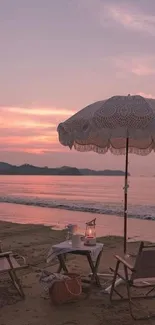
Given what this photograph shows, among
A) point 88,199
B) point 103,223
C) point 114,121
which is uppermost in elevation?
point 114,121

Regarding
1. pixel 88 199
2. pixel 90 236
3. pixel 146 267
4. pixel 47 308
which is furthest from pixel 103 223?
pixel 88 199

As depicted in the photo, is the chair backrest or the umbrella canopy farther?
the umbrella canopy

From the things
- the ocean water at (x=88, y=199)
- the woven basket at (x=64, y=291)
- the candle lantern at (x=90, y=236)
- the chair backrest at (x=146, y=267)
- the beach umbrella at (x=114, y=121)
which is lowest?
the ocean water at (x=88, y=199)

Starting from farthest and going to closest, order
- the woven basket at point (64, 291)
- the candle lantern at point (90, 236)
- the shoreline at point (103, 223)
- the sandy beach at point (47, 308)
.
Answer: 1. the shoreline at point (103, 223)
2. the candle lantern at point (90, 236)
3. the woven basket at point (64, 291)
4. the sandy beach at point (47, 308)

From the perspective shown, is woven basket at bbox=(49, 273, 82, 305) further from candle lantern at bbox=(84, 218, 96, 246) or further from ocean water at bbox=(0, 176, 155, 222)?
ocean water at bbox=(0, 176, 155, 222)

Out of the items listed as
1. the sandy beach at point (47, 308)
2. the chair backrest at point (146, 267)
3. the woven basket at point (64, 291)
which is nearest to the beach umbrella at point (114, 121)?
the chair backrest at point (146, 267)

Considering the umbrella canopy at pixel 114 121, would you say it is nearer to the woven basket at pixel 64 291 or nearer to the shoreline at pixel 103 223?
the woven basket at pixel 64 291

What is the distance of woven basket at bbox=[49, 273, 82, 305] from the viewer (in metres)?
4.89

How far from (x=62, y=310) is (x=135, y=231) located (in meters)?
11.4

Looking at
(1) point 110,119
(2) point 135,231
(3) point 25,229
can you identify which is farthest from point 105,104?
(2) point 135,231

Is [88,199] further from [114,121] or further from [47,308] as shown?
[47,308]

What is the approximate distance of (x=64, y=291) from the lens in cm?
491

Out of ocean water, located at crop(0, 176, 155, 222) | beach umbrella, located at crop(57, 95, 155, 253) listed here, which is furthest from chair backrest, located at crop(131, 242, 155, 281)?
ocean water, located at crop(0, 176, 155, 222)

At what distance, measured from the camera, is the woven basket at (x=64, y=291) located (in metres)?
4.89
